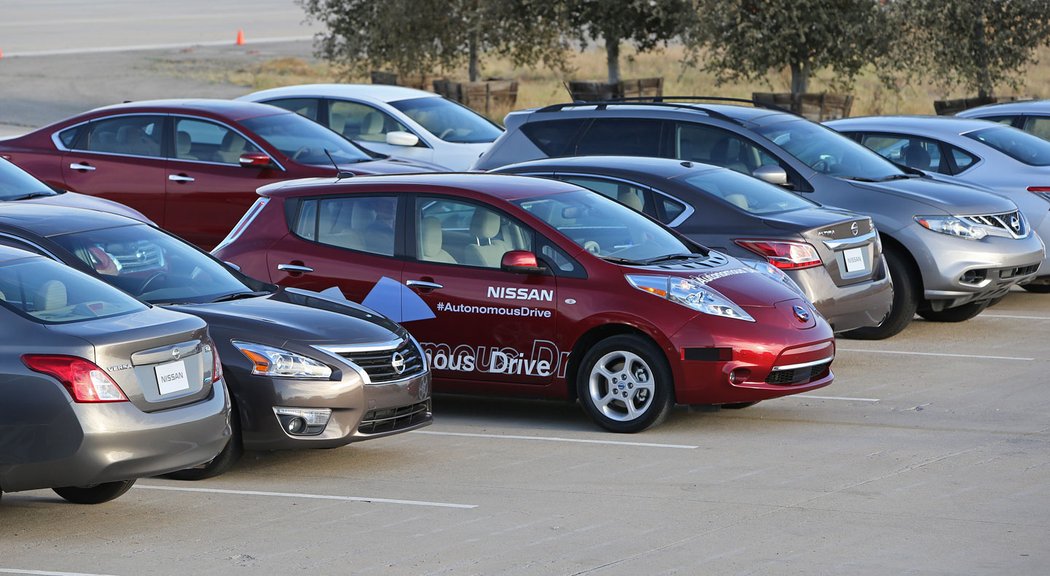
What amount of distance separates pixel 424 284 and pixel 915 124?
281 inches

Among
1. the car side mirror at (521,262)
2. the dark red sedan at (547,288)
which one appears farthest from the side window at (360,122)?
the car side mirror at (521,262)

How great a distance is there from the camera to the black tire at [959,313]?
14133mm

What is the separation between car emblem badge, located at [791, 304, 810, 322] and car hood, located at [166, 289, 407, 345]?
8.24 ft

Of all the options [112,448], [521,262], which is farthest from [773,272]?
[112,448]

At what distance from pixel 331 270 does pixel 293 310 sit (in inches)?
61.4

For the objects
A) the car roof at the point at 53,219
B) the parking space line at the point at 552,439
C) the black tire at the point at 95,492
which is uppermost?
the car roof at the point at 53,219

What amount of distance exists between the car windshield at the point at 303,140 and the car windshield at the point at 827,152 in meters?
4.47

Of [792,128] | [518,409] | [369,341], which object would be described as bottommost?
[518,409]

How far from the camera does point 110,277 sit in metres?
8.92

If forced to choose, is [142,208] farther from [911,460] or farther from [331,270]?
[911,460]

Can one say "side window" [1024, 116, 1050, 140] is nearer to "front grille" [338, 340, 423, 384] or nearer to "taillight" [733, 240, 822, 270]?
"taillight" [733, 240, 822, 270]

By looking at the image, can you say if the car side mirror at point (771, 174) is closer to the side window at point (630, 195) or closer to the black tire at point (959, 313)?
the side window at point (630, 195)

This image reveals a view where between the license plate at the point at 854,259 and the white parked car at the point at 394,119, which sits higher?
the white parked car at the point at 394,119

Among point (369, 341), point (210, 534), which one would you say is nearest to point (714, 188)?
point (369, 341)
